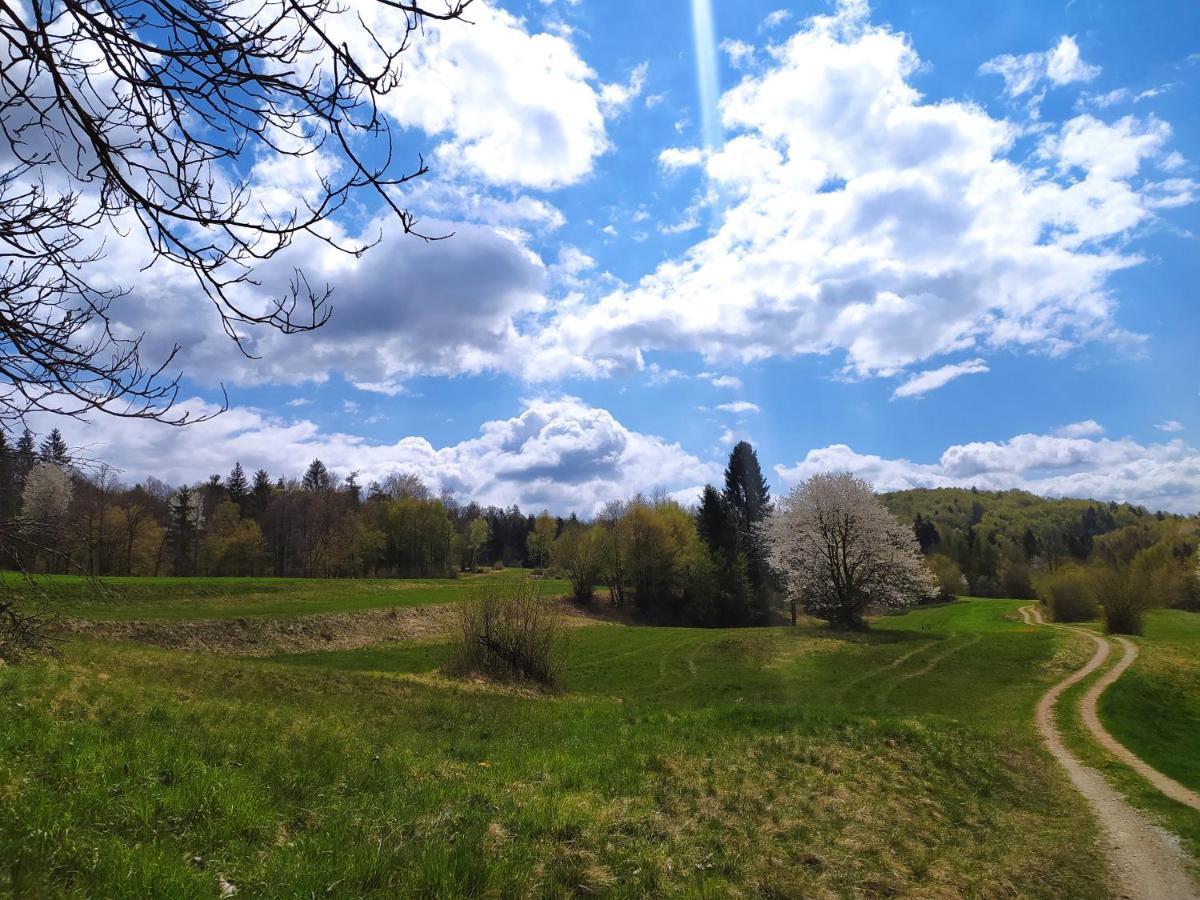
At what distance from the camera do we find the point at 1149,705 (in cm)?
2031

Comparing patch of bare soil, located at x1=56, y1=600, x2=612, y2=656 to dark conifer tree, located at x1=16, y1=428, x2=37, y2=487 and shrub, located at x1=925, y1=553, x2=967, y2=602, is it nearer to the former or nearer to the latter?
dark conifer tree, located at x1=16, y1=428, x2=37, y2=487

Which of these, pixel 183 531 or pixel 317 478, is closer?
pixel 183 531

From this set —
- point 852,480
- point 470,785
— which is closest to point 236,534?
point 852,480

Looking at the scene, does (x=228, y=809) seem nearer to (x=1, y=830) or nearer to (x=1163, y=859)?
(x=1, y=830)

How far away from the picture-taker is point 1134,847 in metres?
9.11

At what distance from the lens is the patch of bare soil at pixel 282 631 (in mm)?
26844

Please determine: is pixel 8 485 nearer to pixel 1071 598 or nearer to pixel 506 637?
pixel 506 637

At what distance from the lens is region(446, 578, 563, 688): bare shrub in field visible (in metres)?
21.2

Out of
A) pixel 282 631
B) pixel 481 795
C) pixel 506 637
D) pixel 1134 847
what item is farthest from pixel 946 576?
pixel 481 795

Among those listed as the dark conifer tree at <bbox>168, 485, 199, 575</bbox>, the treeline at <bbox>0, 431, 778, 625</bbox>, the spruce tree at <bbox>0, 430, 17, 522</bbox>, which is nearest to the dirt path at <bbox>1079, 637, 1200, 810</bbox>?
the spruce tree at <bbox>0, 430, 17, 522</bbox>

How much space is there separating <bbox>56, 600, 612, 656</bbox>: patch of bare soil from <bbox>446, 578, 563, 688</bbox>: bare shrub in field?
4.79 ft

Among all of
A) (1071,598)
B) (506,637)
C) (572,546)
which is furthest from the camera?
(572,546)

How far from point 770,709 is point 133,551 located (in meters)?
68.7

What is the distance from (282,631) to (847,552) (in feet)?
105
